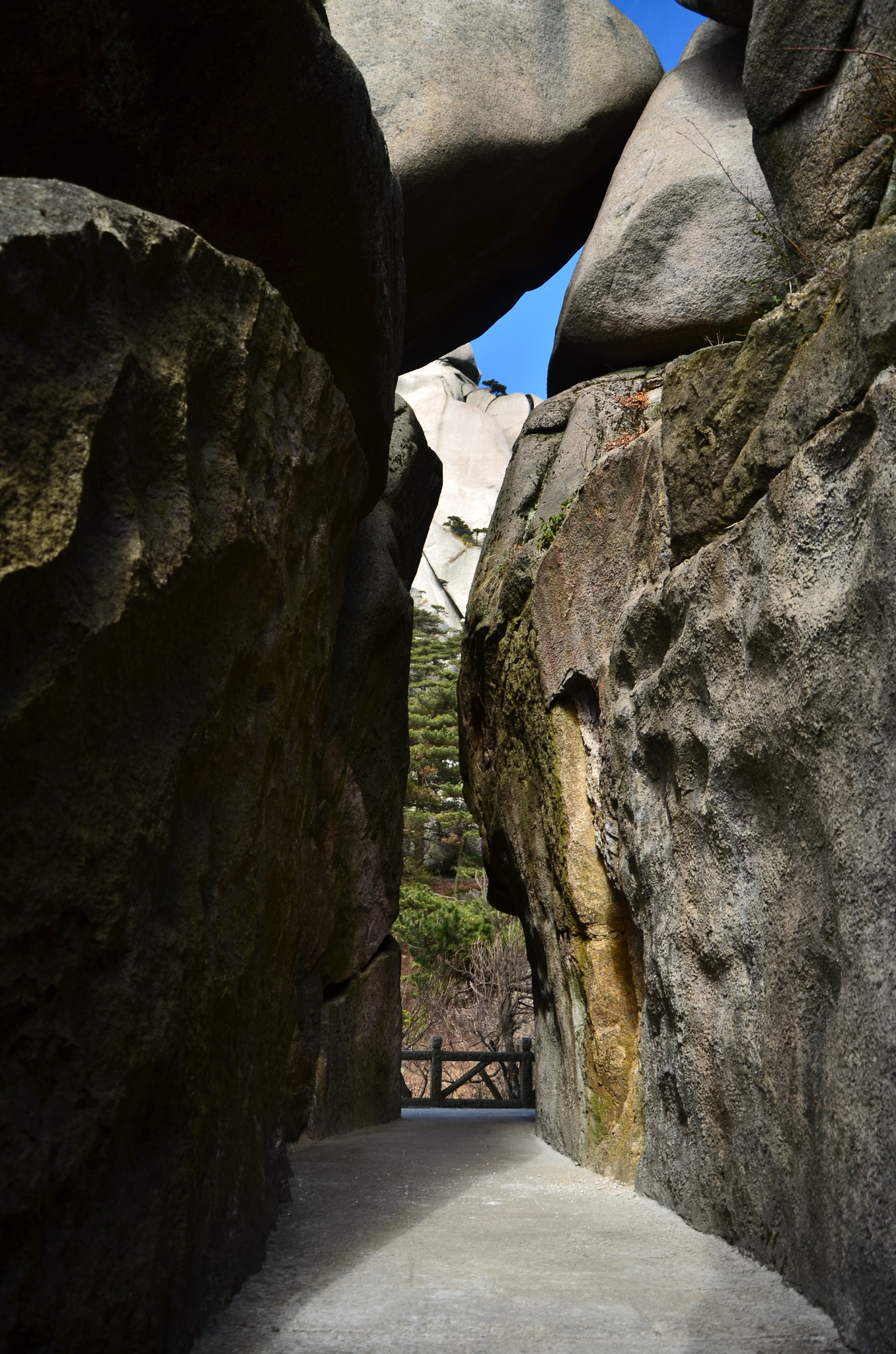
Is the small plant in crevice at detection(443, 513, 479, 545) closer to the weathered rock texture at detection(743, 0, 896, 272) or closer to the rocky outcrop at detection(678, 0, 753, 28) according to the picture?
the rocky outcrop at detection(678, 0, 753, 28)

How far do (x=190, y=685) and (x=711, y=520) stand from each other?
229 cm

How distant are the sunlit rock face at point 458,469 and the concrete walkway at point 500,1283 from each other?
99.6ft

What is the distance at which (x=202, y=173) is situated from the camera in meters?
4.69

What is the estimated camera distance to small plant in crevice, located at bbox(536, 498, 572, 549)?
8719 millimetres

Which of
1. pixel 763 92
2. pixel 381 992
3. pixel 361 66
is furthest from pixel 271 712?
pixel 361 66

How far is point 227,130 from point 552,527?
4.77m

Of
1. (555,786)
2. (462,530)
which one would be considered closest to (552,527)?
(555,786)

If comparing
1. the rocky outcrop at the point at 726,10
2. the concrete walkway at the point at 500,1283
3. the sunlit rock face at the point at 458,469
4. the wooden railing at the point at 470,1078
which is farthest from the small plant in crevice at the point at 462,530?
the concrete walkway at the point at 500,1283

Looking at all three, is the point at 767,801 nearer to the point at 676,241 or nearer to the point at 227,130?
the point at 227,130

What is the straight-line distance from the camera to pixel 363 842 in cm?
999

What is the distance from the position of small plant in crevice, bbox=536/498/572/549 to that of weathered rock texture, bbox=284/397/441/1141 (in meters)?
1.57

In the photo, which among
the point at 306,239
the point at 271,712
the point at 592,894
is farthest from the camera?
the point at 592,894

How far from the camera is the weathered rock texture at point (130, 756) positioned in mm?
2277

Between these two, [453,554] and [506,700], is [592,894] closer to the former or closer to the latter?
[506,700]
